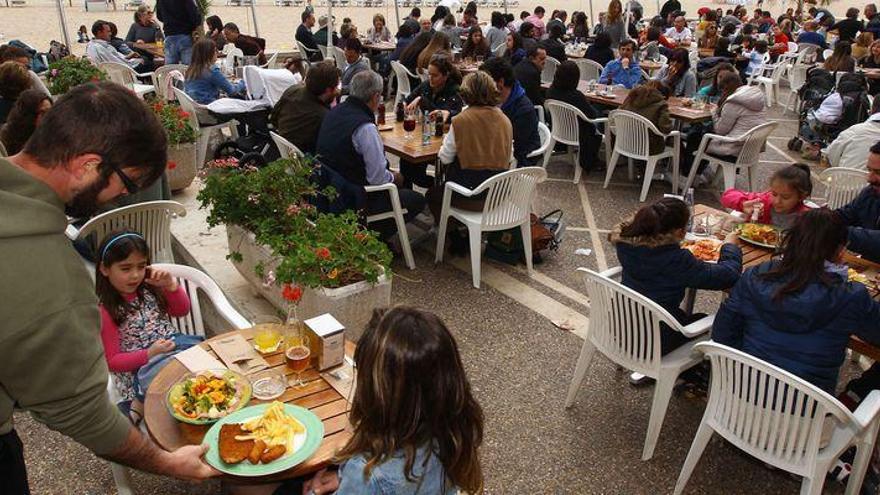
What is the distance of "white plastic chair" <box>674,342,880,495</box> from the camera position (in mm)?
Result: 2561

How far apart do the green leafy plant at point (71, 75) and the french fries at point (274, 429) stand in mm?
6151

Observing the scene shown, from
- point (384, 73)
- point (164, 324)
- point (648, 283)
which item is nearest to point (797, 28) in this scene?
point (384, 73)

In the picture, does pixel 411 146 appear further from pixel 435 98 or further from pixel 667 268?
pixel 667 268

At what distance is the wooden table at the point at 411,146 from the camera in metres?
5.29

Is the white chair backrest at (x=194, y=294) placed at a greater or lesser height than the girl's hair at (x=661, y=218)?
lesser

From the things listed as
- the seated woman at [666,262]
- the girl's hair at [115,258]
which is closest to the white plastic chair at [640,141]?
the seated woman at [666,262]

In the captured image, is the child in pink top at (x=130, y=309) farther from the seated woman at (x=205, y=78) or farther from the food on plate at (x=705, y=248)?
the seated woman at (x=205, y=78)

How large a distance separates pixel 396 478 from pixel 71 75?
7.05 metres

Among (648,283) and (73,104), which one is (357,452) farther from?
(648,283)

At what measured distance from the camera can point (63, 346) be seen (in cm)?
139

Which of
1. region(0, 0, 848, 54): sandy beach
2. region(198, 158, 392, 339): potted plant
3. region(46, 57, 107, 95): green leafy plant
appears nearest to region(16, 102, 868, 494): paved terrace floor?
region(198, 158, 392, 339): potted plant

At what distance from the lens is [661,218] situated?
122 inches

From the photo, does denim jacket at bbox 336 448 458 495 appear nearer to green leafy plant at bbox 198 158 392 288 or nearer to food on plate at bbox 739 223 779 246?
green leafy plant at bbox 198 158 392 288

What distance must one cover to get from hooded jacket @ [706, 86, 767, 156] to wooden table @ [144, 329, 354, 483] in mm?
5450
